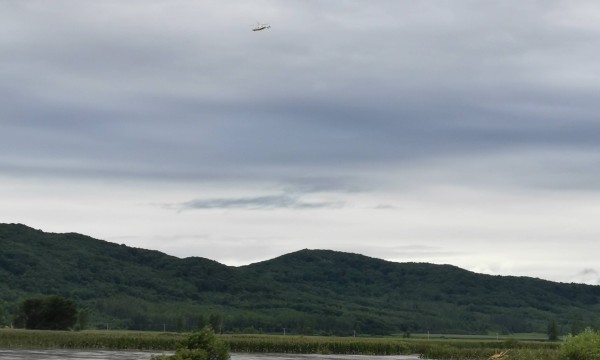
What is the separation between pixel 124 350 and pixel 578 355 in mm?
86316

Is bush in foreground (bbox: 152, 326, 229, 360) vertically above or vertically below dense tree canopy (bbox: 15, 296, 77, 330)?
below

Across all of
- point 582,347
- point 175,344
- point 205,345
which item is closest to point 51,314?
point 175,344

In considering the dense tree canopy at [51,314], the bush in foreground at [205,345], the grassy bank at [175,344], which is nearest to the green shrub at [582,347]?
the bush in foreground at [205,345]

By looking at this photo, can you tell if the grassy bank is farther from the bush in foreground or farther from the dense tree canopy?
the bush in foreground

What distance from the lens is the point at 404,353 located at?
17450cm

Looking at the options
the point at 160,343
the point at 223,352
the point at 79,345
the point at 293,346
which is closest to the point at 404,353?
the point at 293,346

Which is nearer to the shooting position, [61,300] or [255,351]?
[255,351]

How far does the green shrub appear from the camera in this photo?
8762 centimetres

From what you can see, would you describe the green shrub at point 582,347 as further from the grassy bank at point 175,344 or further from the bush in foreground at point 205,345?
the grassy bank at point 175,344

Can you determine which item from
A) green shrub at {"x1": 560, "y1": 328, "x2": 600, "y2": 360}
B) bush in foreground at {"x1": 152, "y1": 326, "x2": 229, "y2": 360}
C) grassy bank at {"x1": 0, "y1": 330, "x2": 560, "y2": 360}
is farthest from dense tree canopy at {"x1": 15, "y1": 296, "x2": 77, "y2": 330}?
green shrub at {"x1": 560, "y1": 328, "x2": 600, "y2": 360}

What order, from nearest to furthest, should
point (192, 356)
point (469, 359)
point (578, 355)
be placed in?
point (192, 356) < point (578, 355) < point (469, 359)

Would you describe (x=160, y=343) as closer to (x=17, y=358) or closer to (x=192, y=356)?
(x=17, y=358)

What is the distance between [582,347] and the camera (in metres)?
88.9

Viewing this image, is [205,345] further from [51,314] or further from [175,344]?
[51,314]
